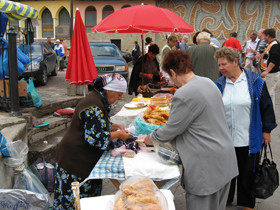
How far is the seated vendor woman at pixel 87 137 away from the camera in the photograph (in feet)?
8.27

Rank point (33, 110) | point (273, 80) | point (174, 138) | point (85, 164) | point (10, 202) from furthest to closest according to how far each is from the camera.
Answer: point (273, 80) → point (33, 110) → point (10, 202) → point (85, 164) → point (174, 138)

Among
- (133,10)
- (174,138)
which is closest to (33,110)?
(133,10)

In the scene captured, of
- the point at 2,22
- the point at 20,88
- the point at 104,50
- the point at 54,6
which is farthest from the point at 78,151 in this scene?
the point at 54,6

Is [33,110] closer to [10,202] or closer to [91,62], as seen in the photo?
[91,62]

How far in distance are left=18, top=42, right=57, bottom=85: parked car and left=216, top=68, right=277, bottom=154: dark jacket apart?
27.1 ft

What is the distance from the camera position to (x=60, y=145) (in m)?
2.79

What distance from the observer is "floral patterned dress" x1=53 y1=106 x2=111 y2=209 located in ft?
8.22

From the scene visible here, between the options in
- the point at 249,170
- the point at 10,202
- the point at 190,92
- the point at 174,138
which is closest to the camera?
the point at 190,92

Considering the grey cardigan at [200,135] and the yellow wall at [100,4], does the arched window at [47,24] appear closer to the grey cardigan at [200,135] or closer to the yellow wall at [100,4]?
the yellow wall at [100,4]

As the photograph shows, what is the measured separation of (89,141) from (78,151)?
9.4 inches

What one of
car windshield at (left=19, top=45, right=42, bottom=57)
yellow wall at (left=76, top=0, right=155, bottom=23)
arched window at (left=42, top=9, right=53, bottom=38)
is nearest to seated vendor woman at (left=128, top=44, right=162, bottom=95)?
car windshield at (left=19, top=45, right=42, bottom=57)

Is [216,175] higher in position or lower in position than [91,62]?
lower

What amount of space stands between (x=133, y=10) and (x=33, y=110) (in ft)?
9.33

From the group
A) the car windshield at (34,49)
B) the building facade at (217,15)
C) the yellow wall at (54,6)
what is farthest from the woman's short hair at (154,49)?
the yellow wall at (54,6)
